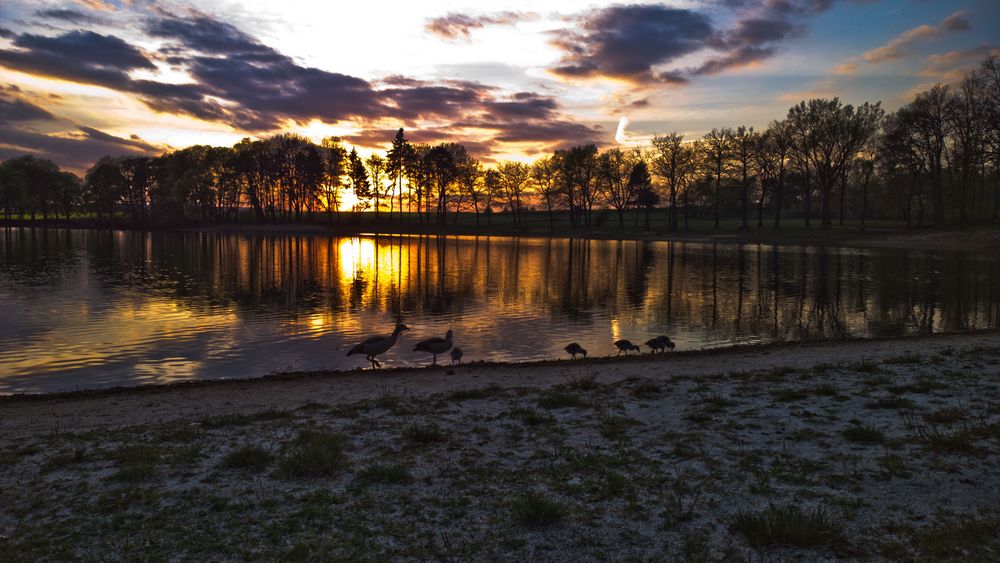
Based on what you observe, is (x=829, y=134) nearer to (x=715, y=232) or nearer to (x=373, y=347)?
(x=715, y=232)

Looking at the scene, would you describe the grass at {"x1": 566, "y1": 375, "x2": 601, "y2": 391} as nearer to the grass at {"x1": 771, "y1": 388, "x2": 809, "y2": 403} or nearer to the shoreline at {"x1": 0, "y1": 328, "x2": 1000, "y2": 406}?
the shoreline at {"x1": 0, "y1": 328, "x2": 1000, "y2": 406}

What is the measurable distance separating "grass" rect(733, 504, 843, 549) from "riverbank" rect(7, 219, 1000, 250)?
79.6 metres

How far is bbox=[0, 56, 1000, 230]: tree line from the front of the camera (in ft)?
249

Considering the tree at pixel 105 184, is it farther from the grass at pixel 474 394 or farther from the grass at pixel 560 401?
the grass at pixel 560 401

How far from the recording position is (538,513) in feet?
19.5

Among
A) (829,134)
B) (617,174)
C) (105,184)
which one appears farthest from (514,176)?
(105,184)

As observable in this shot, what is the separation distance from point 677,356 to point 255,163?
133 meters

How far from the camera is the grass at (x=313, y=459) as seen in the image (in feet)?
24.2

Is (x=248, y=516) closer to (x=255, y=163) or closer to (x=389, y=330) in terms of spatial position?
(x=389, y=330)

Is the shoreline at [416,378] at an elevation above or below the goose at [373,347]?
below

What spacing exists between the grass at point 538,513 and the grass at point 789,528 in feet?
6.06

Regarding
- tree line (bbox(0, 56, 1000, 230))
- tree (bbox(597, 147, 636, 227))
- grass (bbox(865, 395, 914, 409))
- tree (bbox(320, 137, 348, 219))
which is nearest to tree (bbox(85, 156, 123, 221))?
tree line (bbox(0, 56, 1000, 230))

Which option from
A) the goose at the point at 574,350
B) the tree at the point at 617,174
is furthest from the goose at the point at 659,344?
the tree at the point at 617,174

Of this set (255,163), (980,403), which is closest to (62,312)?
(980,403)
